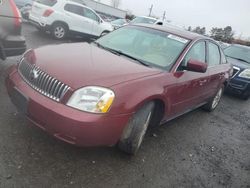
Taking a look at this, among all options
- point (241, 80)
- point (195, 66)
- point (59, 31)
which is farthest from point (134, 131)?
point (59, 31)

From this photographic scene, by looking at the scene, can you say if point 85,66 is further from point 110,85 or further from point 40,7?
point 40,7

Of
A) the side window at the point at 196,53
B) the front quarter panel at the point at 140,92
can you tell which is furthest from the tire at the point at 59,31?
the front quarter panel at the point at 140,92

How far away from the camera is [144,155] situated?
3.89 meters

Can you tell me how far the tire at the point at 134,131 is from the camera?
345cm

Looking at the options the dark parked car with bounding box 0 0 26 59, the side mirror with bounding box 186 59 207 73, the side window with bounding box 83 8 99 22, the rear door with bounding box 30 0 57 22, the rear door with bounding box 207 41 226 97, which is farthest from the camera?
the side window with bounding box 83 8 99 22

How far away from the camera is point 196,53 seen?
15.6 feet

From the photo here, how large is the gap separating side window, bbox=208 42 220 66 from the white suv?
23.9 ft

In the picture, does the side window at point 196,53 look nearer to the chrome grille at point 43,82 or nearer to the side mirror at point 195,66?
the side mirror at point 195,66

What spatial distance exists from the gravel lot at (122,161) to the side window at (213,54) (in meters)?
1.35

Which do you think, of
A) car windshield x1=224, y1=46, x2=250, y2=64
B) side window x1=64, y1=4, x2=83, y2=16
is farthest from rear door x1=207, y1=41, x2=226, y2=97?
side window x1=64, y1=4, x2=83, y2=16

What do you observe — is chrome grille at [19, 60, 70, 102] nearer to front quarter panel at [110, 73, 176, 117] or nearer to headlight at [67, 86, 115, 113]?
headlight at [67, 86, 115, 113]

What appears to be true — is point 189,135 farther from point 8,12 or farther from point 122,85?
point 8,12

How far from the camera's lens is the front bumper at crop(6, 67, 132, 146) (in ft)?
9.59

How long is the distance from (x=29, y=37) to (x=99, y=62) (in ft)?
25.9
